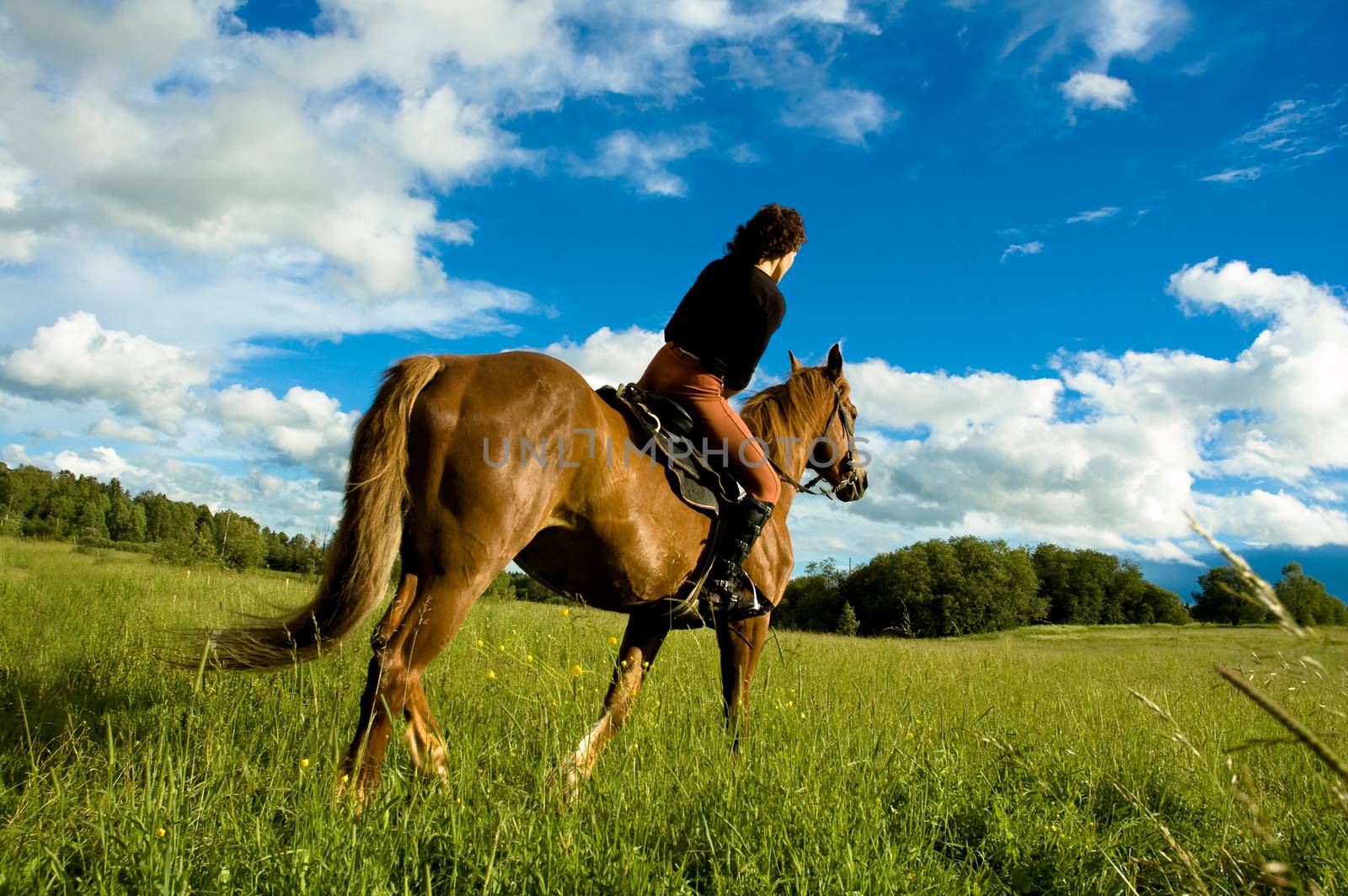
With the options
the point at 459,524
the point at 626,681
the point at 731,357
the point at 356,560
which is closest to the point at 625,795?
the point at 459,524

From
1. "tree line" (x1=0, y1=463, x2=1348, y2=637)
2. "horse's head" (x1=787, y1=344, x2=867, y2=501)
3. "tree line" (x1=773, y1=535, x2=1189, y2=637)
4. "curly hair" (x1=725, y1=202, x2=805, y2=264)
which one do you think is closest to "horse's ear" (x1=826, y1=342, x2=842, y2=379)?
"horse's head" (x1=787, y1=344, x2=867, y2=501)

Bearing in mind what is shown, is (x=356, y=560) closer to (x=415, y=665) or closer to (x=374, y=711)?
(x=415, y=665)

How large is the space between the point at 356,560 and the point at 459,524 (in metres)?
0.48

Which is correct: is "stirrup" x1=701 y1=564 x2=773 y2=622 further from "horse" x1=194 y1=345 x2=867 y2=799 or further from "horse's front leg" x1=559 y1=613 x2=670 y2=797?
"horse" x1=194 y1=345 x2=867 y2=799

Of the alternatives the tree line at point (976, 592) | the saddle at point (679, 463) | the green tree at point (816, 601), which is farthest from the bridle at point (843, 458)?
the green tree at point (816, 601)

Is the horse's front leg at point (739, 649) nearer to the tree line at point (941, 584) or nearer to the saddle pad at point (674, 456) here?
the saddle pad at point (674, 456)

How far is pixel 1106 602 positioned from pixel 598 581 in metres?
76.5

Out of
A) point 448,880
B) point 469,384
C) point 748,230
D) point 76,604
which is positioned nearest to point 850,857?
point 448,880

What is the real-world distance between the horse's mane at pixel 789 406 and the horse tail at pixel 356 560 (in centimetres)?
327

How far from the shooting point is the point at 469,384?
3.65 meters

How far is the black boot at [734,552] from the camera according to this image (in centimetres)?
482

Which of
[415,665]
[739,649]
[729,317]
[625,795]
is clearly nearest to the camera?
[625,795]

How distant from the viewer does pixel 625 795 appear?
3.07m

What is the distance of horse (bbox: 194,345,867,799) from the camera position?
130 inches
